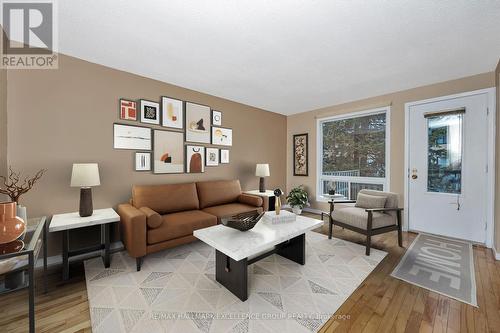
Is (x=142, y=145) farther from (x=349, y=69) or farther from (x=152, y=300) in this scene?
(x=349, y=69)

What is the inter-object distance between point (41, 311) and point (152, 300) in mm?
813

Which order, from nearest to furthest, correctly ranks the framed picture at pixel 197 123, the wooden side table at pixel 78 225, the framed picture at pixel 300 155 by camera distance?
the wooden side table at pixel 78 225 → the framed picture at pixel 197 123 → the framed picture at pixel 300 155

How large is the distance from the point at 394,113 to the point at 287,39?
270cm

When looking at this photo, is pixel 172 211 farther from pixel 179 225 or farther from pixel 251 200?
pixel 251 200

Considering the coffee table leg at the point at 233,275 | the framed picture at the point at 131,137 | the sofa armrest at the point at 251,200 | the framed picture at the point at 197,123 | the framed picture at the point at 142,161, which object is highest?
the framed picture at the point at 197,123

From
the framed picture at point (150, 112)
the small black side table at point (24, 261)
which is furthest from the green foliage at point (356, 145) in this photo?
the small black side table at point (24, 261)

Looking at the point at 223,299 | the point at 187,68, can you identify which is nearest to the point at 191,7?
the point at 187,68

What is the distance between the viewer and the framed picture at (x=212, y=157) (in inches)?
146

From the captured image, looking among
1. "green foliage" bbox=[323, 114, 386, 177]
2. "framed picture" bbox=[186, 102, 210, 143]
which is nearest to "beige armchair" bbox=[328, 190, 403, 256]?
"green foliage" bbox=[323, 114, 386, 177]

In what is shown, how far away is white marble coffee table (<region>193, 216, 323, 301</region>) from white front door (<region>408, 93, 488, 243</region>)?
Answer: 2.34m

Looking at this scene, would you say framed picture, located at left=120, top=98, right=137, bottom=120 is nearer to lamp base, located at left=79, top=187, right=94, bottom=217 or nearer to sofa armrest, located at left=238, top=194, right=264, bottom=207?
lamp base, located at left=79, top=187, right=94, bottom=217

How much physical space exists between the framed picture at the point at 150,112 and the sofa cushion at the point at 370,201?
3.35 metres

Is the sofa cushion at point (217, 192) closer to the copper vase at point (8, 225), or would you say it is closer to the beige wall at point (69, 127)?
the beige wall at point (69, 127)

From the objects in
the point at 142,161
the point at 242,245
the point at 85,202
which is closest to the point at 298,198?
the point at 242,245
